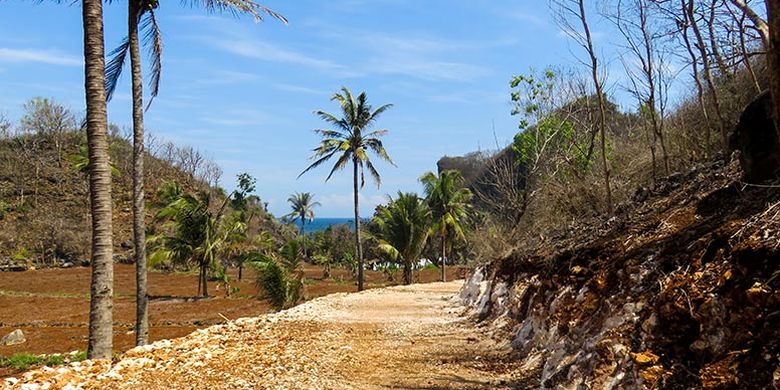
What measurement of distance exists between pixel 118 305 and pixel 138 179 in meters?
24.0

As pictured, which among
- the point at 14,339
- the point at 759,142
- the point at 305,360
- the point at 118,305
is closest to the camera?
the point at 759,142

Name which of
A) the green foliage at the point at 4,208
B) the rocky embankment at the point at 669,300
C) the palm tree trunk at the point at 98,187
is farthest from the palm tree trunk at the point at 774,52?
the green foliage at the point at 4,208

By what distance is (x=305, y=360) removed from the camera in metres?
7.46

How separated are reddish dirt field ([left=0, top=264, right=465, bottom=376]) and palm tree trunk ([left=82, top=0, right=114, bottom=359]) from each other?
22.2 ft

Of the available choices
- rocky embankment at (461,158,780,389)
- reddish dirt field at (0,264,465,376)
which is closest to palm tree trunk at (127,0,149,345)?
reddish dirt field at (0,264,465,376)

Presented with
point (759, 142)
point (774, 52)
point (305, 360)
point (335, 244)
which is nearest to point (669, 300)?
point (774, 52)

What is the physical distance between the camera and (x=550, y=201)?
14477mm

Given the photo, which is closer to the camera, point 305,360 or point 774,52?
point 774,52

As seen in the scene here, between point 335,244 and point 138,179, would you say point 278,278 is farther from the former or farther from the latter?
point 335,244

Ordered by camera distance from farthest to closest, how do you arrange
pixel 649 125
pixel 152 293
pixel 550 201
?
pixel 152 293 → pixel 649 125 → pixel 550 201

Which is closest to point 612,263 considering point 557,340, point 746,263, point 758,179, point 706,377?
point 557,340

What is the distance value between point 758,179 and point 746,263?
7.12 feet

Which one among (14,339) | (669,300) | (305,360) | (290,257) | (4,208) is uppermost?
(4,208)

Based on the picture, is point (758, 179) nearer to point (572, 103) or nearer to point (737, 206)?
point (737, 206)
